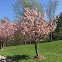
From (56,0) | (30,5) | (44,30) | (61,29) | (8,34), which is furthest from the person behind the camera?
(61,29)

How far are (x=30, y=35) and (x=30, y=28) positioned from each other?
664 mm

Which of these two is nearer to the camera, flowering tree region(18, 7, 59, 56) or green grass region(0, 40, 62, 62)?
flowering tree region(18, 7, 59, 56)

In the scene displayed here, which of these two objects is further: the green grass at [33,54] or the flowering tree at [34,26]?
the green grass at [33,54]

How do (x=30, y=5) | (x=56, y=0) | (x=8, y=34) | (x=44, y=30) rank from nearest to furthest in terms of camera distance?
(x=44, y=30) < (x=8, y=34) < (x=56, y=0) < (x=30, y=5)

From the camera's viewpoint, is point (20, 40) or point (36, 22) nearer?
point (36, 22)

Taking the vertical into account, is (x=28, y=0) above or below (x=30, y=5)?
above

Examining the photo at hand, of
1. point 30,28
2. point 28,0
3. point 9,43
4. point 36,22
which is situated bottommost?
point 9,43

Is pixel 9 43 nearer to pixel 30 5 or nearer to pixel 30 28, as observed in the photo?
pixel 30 5

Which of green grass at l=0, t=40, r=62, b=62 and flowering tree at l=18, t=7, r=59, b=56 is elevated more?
flowering tree at l=18, t=7, r=59, b=56

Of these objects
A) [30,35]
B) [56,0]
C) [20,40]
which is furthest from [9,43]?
[30,35]

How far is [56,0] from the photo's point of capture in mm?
27203

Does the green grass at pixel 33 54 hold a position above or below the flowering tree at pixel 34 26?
below

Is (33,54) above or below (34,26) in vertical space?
below

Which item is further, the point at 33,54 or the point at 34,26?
the point at 33,54
